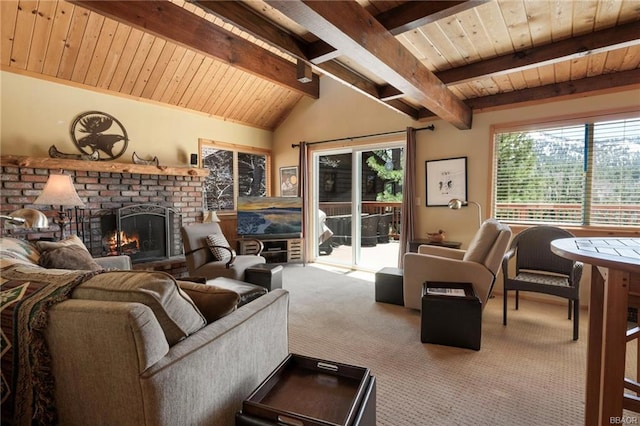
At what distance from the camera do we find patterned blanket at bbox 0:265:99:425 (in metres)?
1.08

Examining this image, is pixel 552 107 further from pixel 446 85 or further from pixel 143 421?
pixel 143 421

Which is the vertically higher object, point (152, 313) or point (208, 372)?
point (152, 313)

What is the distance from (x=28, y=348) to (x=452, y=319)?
246cm

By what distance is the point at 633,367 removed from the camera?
2125 mm

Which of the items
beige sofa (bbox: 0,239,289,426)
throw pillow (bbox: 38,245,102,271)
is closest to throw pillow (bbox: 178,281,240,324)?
Result: beige sofa (bbox: 0,239,289,426)

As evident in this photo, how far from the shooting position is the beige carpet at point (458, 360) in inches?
68.1

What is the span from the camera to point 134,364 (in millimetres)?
949

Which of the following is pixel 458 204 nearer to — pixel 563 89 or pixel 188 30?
pixel 563 89

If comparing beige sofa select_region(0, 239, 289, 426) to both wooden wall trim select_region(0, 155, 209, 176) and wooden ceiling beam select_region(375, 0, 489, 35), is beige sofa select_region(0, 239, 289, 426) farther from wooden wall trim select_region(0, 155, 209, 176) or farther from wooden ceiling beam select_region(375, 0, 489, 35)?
wooden wall trim select_region(0, 155, 209, 176)

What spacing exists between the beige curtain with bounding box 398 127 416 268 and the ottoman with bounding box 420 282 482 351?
1890 millimetres

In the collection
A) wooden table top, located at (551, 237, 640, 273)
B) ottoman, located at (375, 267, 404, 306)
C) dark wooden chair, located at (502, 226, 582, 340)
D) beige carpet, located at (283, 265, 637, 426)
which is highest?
wooden table top, located at (551, 237, 640, 273)

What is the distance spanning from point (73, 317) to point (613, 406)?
2.03 metres

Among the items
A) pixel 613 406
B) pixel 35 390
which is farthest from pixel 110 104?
pixel 613 406

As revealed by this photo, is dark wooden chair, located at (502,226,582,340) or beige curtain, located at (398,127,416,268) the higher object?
beige curtain, located at (398,127,416,268)
